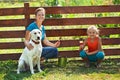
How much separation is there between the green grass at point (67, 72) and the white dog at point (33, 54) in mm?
172

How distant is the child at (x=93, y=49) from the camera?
780 centimetres

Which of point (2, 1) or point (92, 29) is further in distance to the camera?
point (2, 1)

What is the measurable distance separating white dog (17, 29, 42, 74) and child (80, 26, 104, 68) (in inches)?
43.8

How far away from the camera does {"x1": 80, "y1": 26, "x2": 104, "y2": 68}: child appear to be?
25.6 ft

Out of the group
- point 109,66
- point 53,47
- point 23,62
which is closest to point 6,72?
point 23,62

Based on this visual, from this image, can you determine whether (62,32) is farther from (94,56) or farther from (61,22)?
(94,56)

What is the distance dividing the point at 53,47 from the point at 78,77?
1.06m

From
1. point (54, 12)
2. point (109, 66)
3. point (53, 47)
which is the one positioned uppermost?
point (54, 12)

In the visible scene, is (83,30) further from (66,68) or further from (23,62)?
(23,62)

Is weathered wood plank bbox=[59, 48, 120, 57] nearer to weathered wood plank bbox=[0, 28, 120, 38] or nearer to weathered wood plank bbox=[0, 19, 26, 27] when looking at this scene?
weathered wood plank bbox=[0, 28, 120, 38]

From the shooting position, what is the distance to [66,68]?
801cm

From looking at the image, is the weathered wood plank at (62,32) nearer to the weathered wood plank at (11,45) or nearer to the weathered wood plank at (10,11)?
the weathered wood plank at (11,45)

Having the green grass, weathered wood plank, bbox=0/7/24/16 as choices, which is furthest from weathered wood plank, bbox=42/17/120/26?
the green grass

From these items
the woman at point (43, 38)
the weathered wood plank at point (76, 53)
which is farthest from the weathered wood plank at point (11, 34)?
the weathered wood plank at point (76, 53)
